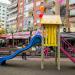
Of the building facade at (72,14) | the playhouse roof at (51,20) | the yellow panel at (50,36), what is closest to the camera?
the playhouse roof at (51,20)

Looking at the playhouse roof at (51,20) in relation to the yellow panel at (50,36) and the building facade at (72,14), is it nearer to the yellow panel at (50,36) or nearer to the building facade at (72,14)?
the yellow panel at (50,36)

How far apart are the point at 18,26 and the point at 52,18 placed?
5266cm

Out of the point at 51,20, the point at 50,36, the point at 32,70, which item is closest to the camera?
the point at 32,70

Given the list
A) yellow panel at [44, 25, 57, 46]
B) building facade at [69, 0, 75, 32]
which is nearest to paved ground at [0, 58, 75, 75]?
yellow panel at [44, 25, 57, 46]

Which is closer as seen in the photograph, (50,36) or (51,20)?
(51,20)

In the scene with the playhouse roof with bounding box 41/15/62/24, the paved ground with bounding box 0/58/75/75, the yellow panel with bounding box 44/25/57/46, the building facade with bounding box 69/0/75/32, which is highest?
the building facade with bounding box 69/0/75/32

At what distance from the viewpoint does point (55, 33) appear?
18.4 metres

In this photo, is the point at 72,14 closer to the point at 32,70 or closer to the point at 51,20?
the point at 51,20

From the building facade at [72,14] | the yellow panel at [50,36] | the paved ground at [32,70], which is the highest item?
the building facade at [72,14]

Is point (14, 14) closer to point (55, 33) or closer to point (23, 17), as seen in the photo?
point (23, 17)

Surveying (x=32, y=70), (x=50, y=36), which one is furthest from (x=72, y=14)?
(x=32, y=70)

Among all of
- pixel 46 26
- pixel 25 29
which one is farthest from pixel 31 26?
pixel 46 26

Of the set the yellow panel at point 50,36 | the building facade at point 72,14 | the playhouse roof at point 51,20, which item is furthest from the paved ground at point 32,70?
the building facade at point 72,14

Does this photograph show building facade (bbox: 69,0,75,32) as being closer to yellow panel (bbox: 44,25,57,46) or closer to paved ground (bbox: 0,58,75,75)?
paved ground (bbox: 0,58,75,75)
